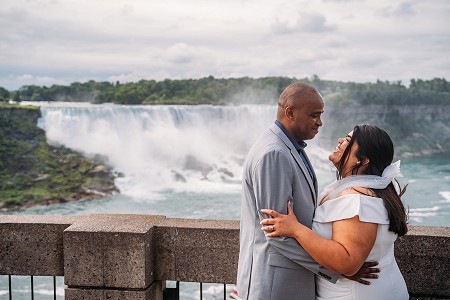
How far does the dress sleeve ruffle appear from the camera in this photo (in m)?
2.55

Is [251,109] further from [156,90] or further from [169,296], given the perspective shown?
[169,296]

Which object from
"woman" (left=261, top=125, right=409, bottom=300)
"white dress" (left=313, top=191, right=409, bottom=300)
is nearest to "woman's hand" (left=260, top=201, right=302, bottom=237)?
"woman" (left=261, top=125, right=409, bottom=300)

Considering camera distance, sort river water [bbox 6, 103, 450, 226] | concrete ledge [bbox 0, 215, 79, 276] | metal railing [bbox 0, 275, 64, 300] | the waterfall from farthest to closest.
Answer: the waterfall → river water [bbox 6, 103, 450, 226] → metal railing [bbox 0, 275, 64, 300] → concrete ledge [bbox 0, 215, 79, 276]

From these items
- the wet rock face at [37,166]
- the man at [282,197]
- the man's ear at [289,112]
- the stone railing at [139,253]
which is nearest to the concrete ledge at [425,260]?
the stone railing at [139,253]

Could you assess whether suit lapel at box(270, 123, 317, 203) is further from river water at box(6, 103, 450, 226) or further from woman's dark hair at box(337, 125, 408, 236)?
river water at box(6, 103, 450, 226)

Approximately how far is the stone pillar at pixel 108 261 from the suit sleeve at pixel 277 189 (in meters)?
1.30

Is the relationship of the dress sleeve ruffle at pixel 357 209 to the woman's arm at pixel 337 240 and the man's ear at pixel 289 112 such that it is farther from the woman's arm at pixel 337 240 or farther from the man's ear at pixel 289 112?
the man's ear at pixel 289 112

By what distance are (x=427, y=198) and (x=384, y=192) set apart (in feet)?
156

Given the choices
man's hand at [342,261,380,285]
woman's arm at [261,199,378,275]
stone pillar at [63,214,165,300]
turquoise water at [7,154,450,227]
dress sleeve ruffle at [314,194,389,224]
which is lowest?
turquoise water at [7,154,450,227]

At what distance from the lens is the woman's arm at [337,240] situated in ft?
8.32

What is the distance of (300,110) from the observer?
8.79 feet

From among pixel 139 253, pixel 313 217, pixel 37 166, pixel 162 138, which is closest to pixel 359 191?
pixel 313 217

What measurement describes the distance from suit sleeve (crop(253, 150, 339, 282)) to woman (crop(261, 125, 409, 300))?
0.04 metres

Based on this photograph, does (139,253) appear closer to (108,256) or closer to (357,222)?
(108,256)
